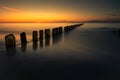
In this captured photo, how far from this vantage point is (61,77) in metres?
4.48

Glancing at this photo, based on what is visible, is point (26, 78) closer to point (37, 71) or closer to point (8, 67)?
point (37, 71)

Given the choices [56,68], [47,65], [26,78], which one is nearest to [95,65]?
[56,68]

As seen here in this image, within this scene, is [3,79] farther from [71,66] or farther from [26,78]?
[71,66]

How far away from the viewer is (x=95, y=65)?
19.1 ft

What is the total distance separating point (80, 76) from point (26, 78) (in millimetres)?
2029

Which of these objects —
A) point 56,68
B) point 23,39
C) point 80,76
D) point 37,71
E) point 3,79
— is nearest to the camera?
point 3,79

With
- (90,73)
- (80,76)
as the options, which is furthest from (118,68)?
(80,76)

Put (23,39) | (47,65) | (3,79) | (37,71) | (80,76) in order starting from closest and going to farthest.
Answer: (3,79)
(80,76)
(37,71)
(47,65)
(23,39)

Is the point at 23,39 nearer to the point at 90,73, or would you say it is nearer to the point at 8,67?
the point at 8,67

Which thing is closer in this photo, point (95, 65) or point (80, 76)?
point (80, 76)

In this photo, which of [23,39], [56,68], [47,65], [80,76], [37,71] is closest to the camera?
[80,76]

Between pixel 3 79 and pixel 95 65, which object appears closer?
pixel 3 79

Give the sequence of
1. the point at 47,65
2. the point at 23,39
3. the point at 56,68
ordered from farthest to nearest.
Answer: the point at 23,39, the point at 47,65, the point at 56,68

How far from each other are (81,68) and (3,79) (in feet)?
10.6
